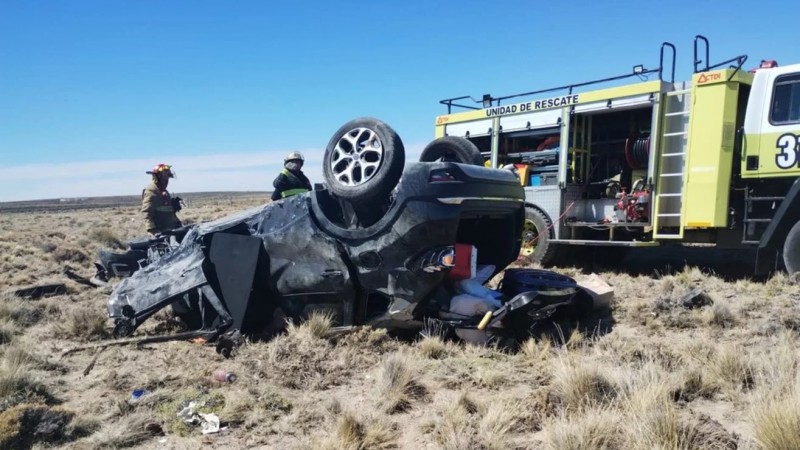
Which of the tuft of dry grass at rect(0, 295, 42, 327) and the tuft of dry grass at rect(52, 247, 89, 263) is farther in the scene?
the tuft of dry grass at rect(52, 247, 89, 263)

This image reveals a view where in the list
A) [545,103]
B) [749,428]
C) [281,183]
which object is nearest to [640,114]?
[545,103]

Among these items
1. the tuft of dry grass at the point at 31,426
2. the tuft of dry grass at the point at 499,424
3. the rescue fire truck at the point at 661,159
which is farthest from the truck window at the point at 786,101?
the tuft of dry grass at the point at 31,426

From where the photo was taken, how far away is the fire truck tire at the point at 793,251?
858 centimetres

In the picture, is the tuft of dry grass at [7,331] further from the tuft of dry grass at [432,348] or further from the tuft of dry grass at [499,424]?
the tuft of dry grass at [499,424]

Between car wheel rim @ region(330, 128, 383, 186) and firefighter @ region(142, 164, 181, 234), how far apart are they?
6.08m

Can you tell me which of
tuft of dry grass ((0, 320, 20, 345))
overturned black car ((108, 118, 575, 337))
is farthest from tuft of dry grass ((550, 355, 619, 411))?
tuft of dry grass ((0, 320, 20, 345))

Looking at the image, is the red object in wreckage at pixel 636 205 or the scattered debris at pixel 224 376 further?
the red object in wreckage at pixel 636 205

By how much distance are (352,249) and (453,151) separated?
2135 millimetres

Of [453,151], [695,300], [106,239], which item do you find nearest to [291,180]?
[453,151]

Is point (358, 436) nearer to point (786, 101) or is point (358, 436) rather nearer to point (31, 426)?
point (31, 426)

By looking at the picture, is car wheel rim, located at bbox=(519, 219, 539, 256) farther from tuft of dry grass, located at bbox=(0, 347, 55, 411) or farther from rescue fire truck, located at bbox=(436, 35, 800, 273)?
tuft of dry grass, located at bbox=(0, 347, 55, 411)

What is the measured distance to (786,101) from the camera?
29.3ft

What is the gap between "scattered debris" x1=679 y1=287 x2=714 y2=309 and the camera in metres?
7.30

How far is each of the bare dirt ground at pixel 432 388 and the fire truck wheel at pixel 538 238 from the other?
437 cm
